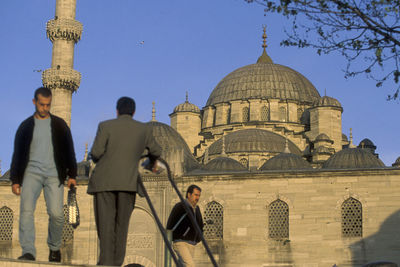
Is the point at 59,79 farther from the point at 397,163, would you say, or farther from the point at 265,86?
the point at 265,86

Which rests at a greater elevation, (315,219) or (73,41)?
(73,41)

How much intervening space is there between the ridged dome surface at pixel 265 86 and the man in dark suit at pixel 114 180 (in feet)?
128

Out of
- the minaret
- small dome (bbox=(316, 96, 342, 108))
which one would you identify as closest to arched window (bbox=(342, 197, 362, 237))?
the minaret

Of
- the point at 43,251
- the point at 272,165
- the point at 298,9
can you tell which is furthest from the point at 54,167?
the point at 272,165

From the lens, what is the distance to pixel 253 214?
2541cm

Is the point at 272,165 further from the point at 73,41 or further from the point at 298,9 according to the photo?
the point at 298,9

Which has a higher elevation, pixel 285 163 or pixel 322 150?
pixel 322 150

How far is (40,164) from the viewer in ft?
22.7

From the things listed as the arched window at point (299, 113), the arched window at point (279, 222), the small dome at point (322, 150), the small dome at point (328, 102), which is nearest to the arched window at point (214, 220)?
the arched window at point (279, 222)

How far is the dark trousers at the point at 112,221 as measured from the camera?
674 cm

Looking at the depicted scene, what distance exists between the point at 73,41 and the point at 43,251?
10.3m

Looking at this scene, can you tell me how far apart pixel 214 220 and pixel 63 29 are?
38.5 feet

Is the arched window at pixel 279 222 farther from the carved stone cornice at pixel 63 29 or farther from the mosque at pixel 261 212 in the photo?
the carved stone cornice at pixel 63 29

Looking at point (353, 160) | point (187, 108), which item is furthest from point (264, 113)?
point (353, 160)
